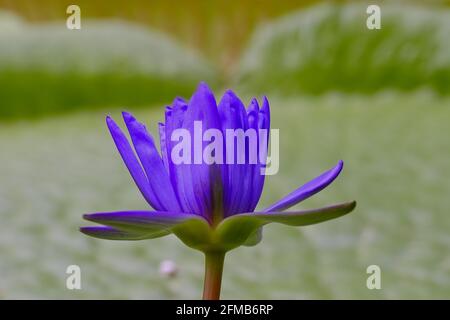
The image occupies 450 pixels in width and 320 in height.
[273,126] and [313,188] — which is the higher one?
[273,126]

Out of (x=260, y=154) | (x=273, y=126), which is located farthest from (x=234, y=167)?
(x=273, y=126)

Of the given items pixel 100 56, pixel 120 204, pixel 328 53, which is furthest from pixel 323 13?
pixel 120 204

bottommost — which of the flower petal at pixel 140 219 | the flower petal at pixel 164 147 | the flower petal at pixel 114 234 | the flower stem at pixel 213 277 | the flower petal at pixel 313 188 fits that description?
the flower stem at pixel 213 277

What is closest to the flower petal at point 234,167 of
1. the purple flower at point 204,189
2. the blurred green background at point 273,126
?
the purple flower at point 204,189

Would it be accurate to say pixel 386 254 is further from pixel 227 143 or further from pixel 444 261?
pixel 227 143

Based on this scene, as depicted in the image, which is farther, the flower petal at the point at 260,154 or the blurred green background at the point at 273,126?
the blurred green background at the point at 273,126

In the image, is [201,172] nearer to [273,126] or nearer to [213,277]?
[213,277]

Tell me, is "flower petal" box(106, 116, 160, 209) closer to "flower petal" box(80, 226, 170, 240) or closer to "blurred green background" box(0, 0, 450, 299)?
"flower petal" box(80, 226, 170, 240)

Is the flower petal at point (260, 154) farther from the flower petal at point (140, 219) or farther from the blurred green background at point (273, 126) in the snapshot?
the blurred green background at point (273, 126)
